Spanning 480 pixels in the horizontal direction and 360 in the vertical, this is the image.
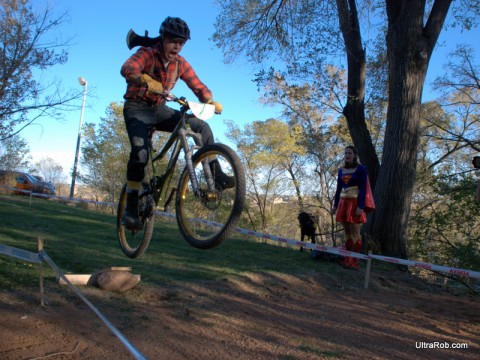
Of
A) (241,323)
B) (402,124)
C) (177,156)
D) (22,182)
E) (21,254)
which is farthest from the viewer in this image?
(22,182)

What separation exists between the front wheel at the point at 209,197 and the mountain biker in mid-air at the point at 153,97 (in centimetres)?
30

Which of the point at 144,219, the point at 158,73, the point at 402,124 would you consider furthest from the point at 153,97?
the point at 402,124

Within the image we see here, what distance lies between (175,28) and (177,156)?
119 cm

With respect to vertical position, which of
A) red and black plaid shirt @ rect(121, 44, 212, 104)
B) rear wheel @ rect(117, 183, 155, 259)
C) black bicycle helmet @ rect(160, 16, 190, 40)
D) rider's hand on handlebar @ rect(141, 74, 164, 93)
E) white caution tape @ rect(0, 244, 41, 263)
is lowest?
white caution tape @ rect(0, 244, 41, 263)

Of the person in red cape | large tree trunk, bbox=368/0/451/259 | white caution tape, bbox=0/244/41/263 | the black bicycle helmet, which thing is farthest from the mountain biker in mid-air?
large tree trunk, bbox=368/0/451/259

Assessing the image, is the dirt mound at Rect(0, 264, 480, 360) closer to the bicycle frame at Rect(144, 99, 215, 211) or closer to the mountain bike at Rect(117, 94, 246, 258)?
the mountain bike at Rect(117, 94, 246, 258)

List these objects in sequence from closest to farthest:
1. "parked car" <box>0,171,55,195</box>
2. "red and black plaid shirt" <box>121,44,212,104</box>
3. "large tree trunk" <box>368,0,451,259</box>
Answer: "red and black plaid shirt" <box>121,44,212,104</box>, "large tree trunk" <box>368,0,451,259</box>, "parked car" <box>0,171,55,195</box>

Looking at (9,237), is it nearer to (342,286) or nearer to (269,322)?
(269,322)

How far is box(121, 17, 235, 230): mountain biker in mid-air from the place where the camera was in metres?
3.66

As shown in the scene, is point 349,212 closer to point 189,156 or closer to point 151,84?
point 189,156

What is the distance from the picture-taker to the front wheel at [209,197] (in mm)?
3238

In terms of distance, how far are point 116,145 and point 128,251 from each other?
31156 mm

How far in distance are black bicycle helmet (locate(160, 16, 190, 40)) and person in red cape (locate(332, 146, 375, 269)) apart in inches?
187

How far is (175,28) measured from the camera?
3613 mm
